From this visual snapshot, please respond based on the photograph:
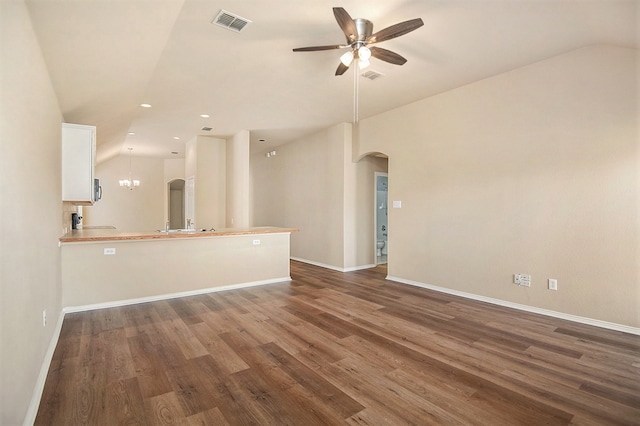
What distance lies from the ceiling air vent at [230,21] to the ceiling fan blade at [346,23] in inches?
34.3

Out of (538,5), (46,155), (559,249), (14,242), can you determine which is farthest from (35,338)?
(559,249)

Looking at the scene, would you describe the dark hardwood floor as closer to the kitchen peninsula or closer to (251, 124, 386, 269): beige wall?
the kitchen peninsula

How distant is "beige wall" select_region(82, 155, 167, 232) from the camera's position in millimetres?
9442

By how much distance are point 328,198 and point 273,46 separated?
3.83 meters

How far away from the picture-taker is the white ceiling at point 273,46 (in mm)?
2369

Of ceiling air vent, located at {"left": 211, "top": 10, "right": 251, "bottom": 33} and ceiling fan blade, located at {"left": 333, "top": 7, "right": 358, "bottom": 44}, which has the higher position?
ceiling air vent, located at {"left": 211, "top": 10, "right": 251, "bottom": 33}

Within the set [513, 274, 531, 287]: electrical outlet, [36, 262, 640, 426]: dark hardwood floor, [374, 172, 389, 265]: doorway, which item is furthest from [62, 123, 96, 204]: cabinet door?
[513, 274, 531, 287]: electrical outlet

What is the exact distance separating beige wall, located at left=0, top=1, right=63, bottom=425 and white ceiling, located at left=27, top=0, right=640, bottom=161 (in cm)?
36

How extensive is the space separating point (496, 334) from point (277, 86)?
394 centimetres

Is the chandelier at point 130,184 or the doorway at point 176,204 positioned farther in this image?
the doorway at point 176,204

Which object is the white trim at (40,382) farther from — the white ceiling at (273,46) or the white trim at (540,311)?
the white trim at (540,311)

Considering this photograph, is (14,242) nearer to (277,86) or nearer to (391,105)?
(277,86)

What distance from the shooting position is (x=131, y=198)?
985 cm

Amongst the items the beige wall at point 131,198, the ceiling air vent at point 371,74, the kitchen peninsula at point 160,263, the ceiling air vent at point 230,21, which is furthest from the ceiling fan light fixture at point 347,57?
the beige wall at point 131,198
